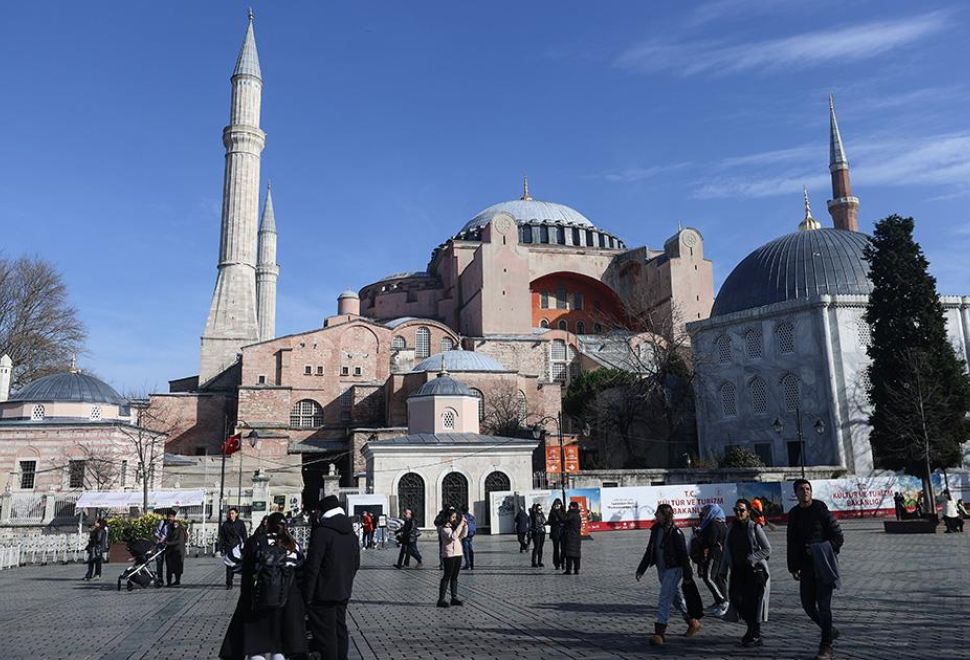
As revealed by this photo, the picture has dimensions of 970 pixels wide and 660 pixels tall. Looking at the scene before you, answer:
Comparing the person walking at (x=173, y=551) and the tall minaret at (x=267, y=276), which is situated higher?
the tall minaret at (x=267, y=276)

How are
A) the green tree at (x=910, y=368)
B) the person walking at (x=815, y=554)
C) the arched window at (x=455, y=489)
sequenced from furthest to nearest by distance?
1. the arched window at (x=455, y=489)
2. the green tree at (x=910, y=368)
3. the person walking at (x=815, y=554)

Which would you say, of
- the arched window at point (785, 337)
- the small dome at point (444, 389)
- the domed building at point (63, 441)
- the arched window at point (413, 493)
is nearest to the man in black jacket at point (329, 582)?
the arched window at point (413, 493)

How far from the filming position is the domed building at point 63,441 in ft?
95.8

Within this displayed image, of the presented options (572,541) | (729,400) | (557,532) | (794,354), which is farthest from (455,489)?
(794,354)

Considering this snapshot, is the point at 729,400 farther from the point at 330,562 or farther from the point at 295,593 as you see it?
the point at 295,593

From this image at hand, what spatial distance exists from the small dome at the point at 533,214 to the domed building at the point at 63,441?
3277cm

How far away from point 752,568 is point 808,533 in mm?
665

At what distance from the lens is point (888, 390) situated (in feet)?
83.4

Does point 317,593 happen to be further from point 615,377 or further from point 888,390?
point 615,377

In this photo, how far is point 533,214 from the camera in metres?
59.7

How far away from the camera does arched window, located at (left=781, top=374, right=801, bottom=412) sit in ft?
111

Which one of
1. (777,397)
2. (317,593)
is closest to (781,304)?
(777,397)

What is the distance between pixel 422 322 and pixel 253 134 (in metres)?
14.7

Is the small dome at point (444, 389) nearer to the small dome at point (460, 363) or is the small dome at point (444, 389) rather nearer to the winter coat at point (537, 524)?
the small dome at point (460, 363)
